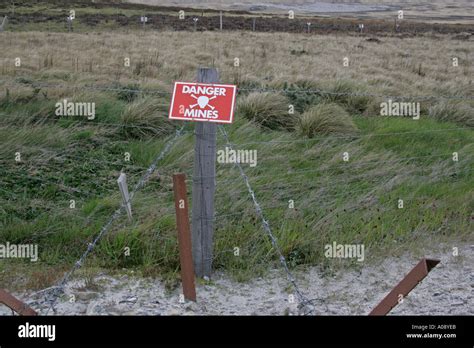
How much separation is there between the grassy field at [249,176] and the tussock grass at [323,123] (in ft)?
0.07

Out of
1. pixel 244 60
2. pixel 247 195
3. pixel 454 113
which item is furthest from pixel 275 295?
pixel 244 60

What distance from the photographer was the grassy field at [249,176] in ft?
16.2

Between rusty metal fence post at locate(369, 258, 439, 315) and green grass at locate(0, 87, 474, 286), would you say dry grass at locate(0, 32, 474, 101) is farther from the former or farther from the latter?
rusty metal fence post at locate(369, 258, 439, 315)

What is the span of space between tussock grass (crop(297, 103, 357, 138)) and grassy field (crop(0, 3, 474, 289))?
0.02 meters

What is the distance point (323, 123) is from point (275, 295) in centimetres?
418

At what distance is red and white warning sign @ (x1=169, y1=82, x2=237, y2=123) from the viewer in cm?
416

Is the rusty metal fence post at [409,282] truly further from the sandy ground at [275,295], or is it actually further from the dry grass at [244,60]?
the dry grass at [244,60]

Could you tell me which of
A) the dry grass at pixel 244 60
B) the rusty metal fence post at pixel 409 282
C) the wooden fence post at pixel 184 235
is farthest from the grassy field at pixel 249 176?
the rusty metal fence post at pixel 409 282

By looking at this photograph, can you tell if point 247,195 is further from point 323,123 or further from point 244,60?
point 244,60

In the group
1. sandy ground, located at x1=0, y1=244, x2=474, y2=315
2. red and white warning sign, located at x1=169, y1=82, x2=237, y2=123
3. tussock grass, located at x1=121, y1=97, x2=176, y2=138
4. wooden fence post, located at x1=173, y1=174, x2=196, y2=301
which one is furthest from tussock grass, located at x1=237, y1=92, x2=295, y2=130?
wooden fence post, located at x1=173, y1=174, x2=196, y2=301

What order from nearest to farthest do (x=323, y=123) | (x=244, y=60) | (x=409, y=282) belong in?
(x=409, y=282) → (x=323, y=123) → (x=244, y=60)

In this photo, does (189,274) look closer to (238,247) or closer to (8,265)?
(238,247)

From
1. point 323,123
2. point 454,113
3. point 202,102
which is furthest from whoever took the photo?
point 454,113

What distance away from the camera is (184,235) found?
4.07m
